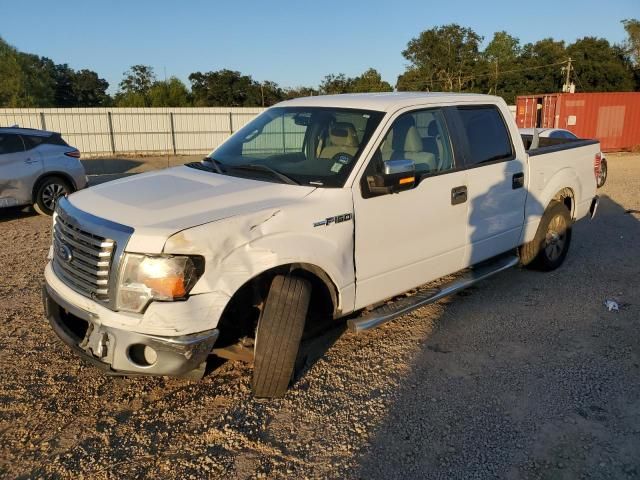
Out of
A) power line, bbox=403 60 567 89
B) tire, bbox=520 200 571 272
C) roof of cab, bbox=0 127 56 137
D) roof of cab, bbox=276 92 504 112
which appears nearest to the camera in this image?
roof of cab, bbox=276 92 504 112

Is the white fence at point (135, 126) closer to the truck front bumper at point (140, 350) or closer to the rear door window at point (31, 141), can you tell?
the rear door window at point (31, 141)

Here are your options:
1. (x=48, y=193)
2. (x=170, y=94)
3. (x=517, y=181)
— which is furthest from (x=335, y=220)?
(x=170, y=94)

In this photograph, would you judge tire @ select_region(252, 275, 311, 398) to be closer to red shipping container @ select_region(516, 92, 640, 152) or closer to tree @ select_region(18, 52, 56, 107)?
red shipping container @ select_region(516, 92, 640, 152)

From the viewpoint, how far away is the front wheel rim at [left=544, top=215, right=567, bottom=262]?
5.81m

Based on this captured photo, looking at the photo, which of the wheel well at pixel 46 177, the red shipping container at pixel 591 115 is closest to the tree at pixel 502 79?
the red shipping container at pixel 591 115

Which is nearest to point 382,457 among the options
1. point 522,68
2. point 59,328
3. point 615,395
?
point 615,395

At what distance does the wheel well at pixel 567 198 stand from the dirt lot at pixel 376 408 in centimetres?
142

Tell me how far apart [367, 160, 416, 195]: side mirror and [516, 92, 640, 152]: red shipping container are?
64.8ft

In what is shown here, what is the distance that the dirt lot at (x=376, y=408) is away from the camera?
9.53 ft

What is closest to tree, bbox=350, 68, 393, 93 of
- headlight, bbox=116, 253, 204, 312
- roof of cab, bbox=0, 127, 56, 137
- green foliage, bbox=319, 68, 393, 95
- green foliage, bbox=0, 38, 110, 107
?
green foliage, bbox=319, 68, 393, 95

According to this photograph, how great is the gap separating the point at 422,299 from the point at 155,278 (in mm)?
2191

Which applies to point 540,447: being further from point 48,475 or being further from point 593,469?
point 48,475

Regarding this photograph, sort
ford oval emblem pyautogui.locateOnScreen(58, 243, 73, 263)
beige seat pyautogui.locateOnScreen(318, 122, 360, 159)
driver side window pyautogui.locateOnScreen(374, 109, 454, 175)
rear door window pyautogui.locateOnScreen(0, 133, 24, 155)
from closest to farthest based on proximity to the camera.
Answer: ford oval emblem pyautogui.locateOnScreen(58, 243, 73, 263), beige seat pyautogui.locateOnScreen(318, 122, 360, 159), driver side window pyautogui.locateOnScreen(374, 109, 454, 175), rear door window pyautogui.locateOnScreen(0, 133, 24, 155)

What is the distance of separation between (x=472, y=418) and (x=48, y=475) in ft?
7.97
